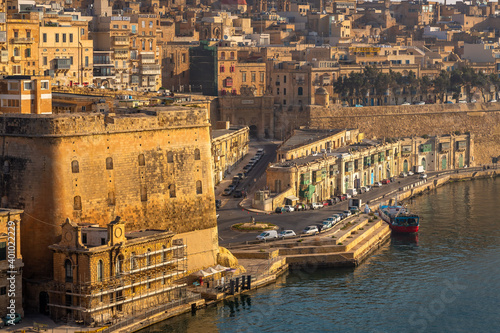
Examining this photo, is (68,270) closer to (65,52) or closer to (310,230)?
(310,230)

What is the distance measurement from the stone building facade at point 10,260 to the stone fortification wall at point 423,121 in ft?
167

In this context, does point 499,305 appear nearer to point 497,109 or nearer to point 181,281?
point 181,281

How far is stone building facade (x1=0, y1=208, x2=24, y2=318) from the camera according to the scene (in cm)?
3719

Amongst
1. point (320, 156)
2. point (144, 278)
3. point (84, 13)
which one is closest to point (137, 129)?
point (144, 278)

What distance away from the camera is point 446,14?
138 metres

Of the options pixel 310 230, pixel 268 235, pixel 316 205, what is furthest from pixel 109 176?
pixel 316 205

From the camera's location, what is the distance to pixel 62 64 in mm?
70250

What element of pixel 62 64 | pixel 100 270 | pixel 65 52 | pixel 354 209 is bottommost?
pixel 354 209

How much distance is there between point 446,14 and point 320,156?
241ft

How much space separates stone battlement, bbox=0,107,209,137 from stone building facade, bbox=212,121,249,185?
20794mm

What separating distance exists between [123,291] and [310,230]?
16101 millimetres

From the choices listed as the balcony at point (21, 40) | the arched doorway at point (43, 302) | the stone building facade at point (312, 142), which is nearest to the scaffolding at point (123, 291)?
the arched doorway at point (43, 302)

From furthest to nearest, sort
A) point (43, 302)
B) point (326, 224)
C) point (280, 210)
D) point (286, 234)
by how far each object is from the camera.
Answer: point (280, 210)
point (326, 224)
point (286, 234)
point (43, 302)

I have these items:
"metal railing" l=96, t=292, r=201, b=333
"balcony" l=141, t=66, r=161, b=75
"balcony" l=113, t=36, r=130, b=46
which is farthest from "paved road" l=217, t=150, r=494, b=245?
"balcony" l=141, t=66, r=161, b=75
